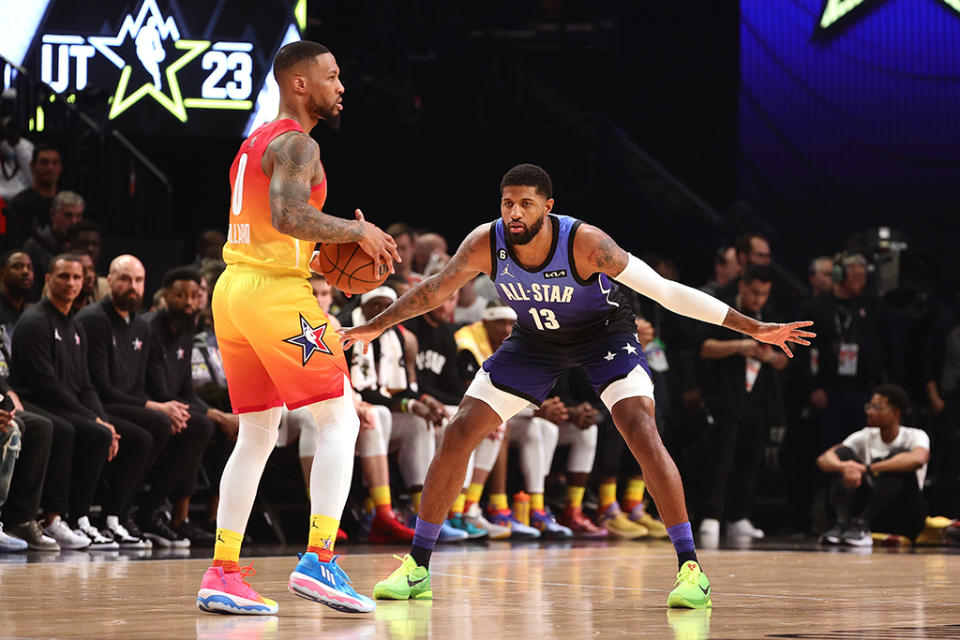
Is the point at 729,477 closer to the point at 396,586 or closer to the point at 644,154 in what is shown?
the point at 644,154

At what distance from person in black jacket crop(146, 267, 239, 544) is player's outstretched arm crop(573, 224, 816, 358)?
12.4 ft

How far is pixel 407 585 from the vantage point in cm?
473

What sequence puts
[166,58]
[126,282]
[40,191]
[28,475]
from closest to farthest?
[28,475] → [126,282] → [40,191] → [166,58]

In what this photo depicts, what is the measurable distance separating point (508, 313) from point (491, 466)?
1083 mm

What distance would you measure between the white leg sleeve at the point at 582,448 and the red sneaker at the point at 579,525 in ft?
1.03

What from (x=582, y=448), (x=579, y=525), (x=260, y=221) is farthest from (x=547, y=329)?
(x=579, y=525)

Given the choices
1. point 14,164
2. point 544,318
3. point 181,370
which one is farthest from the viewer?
point 14,164

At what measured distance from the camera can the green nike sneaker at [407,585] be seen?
15.4ft

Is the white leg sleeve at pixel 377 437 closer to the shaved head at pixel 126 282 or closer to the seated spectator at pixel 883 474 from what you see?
the shaved head at pixel 126 282

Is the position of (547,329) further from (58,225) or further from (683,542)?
(58,225)

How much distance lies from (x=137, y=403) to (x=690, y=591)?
435 cm

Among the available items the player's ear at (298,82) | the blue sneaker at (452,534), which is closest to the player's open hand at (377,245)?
the player's ear at (298,82)

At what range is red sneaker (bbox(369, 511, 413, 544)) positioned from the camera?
820cm

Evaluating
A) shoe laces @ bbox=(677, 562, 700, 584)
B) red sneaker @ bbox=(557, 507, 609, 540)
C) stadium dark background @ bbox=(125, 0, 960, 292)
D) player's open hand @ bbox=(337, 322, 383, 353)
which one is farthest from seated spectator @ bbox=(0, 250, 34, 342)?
stadium dark background @ bbox=(125, 0, 960, 292)
